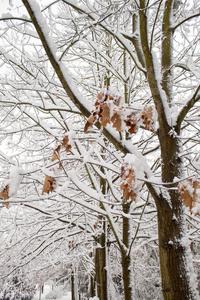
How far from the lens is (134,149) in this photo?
2.09 meters

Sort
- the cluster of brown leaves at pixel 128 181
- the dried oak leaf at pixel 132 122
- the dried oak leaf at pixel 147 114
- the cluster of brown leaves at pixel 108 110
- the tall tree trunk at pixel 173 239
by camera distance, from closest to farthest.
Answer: the cluster of brown leaves at pixel 128 181
the cluster of brown leaves at pixel 108 110
the dried oak leaf at pixel 132 122
the dried oak leaf at pixel 147 114
the tall tree trunk at pixel 173 239

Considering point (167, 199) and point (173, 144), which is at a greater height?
point (173, 144)

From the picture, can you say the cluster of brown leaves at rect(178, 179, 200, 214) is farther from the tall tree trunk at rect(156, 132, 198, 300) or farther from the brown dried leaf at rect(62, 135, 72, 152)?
the brown dried leaf at rect(62, 135, 72, 152)

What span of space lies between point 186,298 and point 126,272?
177 cm

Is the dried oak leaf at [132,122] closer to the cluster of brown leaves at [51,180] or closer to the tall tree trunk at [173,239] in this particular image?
the cluster of brown leaves at [51,180]

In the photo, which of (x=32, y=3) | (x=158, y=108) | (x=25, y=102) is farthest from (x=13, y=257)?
(x=32, y=3)

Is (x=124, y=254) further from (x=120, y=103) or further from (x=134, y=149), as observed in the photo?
(x=120, y=103)

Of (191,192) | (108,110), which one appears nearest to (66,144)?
(108,110)

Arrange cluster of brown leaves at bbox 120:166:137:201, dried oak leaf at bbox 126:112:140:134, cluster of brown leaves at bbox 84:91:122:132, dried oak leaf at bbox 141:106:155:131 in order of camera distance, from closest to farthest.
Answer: cluster of brown leaves at bbox 120:166:137:201
cluster of brown leaves at bbox 84:91:122:132
dried oak leaf at bbox 126:112:140:134
dried oak leaf at bbox 141:106:155:131

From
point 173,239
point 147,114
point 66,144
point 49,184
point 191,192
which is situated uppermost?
point 147,114

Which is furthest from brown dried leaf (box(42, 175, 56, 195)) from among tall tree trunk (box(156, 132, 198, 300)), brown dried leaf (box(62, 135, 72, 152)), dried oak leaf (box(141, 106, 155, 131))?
tall tree trunk (box(156, 132, 198, 300))

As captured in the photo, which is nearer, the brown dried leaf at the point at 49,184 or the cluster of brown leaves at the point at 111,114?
the cluster of brown leaves at the point at 111,114

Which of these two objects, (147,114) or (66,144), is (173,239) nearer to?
(147,114)

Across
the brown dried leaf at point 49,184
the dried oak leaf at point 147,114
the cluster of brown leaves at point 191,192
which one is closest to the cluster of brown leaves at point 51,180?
the brown dried leaf at point 49,184
